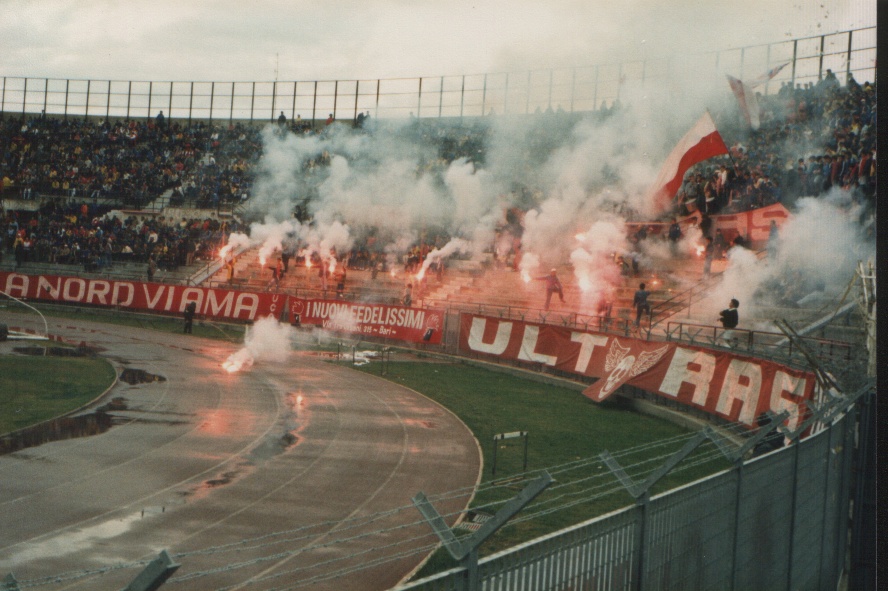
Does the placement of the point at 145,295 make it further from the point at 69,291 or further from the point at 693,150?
the point at 693,150

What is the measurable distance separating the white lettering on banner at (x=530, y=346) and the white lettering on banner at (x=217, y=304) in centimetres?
1764

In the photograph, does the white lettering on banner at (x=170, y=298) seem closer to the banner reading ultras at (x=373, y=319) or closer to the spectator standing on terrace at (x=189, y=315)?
the spectator standing on terrace at (x=189, y=315)

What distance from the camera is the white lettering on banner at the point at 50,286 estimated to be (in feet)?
145

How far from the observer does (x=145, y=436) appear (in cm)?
1708

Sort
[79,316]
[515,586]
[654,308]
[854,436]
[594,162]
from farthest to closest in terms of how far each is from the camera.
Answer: [594,162]
[79,316]
[654,308]
[854,436]
[515,586]

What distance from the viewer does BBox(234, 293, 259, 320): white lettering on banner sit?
40344 millimetres

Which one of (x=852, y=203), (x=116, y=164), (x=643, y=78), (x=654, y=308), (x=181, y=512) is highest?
(x=643, y=78)


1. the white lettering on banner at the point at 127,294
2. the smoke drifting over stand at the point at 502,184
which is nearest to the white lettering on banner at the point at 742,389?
the smoke drifting over stand at the point at 502,184

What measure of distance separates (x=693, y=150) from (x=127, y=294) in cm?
2971

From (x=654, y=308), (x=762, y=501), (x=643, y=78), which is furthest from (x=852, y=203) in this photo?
(x=643, y=78)

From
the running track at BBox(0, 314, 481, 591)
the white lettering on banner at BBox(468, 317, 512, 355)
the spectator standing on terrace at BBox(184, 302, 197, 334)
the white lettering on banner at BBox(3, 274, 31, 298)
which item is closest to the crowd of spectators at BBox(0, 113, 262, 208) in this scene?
the white lettering on banner at BBox(3, 274, 31, 298)

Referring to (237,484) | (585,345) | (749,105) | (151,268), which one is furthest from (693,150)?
→ (151,268)

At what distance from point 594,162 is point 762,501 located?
134 ft

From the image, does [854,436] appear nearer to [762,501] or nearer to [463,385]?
[762,501]
